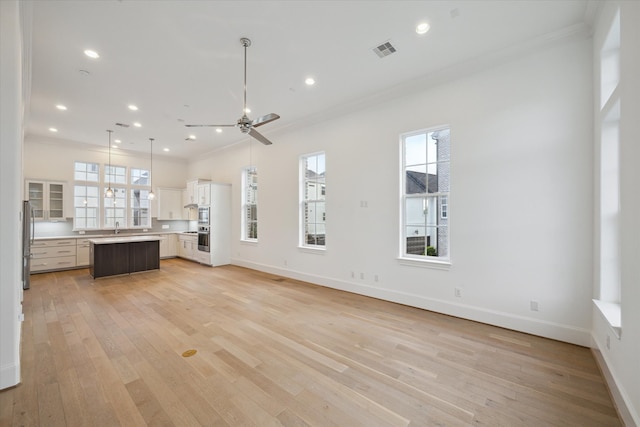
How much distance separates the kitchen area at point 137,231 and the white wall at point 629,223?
24.9ft

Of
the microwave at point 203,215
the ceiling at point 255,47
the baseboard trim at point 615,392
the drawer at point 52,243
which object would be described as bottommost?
the baseboard trim at point 615,392

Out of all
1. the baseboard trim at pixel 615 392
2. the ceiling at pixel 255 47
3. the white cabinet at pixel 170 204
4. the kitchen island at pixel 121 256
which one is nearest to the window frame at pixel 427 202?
the ceiling at pixel 255 47

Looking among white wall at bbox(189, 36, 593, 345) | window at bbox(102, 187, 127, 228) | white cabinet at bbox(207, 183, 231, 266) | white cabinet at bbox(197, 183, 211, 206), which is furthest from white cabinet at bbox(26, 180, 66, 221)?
white wall at bbox(189, 36, 593, 345)

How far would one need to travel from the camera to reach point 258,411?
196cm

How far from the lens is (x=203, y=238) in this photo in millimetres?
7758

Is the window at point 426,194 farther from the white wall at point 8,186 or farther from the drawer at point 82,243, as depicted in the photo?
the drawer at point 82,243

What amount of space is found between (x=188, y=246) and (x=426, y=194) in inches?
292

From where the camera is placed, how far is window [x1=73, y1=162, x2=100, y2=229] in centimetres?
754

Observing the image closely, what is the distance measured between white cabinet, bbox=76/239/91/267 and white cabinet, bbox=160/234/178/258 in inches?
74.6

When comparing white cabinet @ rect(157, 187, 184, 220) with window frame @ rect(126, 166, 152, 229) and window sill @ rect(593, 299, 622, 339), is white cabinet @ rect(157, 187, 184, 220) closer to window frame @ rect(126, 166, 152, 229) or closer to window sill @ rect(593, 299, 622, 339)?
window frame @ rect(126, 166, 152, 229)

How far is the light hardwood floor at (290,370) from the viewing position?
6.34 ft

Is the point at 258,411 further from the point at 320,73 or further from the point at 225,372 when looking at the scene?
the point at 320,73

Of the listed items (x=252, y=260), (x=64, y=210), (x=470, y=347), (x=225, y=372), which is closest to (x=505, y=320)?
(x=470, y=347)

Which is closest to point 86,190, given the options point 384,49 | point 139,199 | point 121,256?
point 139,199
